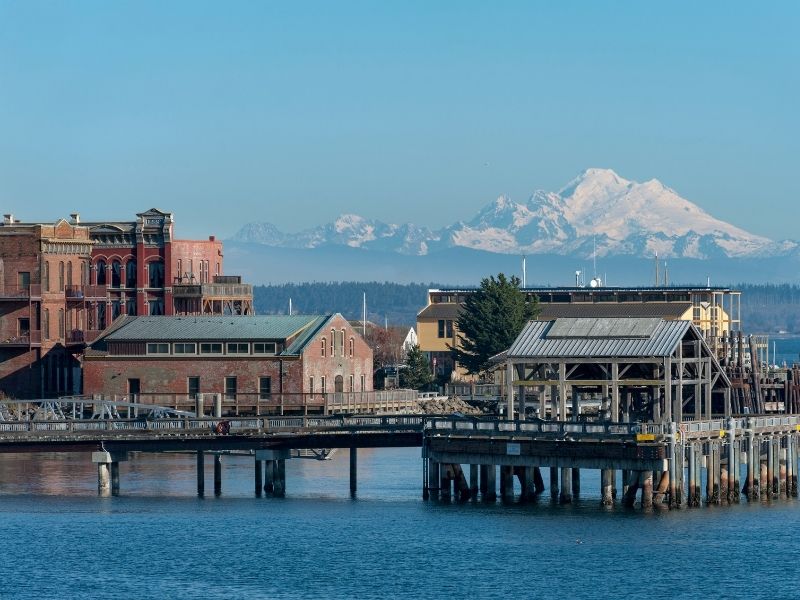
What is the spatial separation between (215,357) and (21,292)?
680 inches

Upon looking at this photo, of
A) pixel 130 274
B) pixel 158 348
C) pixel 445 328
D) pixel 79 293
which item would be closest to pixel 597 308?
pixel 445 328

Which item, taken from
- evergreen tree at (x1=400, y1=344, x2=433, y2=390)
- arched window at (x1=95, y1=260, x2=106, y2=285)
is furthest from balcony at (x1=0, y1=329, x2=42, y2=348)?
evergreen tree at (x1=400, y1=344, x2=433, y2=390)

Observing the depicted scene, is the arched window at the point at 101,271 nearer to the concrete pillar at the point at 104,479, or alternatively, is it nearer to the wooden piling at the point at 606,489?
the concrete pillar at the point at 104,479

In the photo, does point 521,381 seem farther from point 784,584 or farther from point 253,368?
point 253,368

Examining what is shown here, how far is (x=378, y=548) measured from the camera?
76875 millimetres

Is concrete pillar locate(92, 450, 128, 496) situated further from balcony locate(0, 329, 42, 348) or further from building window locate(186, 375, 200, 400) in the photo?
balcony locate(0, 329, 42, 348)

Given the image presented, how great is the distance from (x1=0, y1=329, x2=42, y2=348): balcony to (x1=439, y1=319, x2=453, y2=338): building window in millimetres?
54487

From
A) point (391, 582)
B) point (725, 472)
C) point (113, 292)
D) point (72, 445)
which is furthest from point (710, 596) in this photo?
point (113, 292)

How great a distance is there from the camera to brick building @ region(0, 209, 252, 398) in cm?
13450

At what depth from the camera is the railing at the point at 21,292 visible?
134125mm

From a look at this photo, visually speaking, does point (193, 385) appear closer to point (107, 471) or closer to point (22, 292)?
point (22, 292)

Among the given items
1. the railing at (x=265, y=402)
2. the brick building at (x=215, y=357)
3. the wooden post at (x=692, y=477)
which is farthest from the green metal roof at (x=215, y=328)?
the wooden post at (x=692, y=477)

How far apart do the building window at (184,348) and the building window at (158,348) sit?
0.62 m

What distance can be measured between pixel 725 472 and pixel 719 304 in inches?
3327
